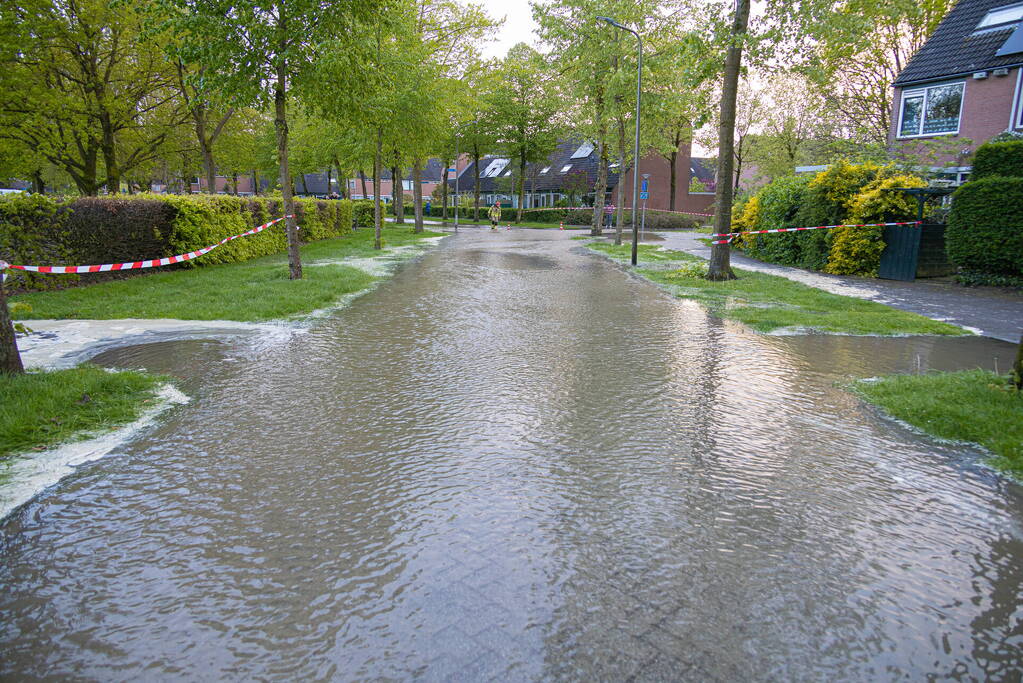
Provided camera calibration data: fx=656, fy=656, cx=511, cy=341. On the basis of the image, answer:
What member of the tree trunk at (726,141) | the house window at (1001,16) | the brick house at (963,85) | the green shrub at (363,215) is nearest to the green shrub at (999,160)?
the tree trunk at (726,141)

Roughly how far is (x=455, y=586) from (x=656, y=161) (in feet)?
187

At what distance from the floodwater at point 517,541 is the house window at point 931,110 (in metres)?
21.8

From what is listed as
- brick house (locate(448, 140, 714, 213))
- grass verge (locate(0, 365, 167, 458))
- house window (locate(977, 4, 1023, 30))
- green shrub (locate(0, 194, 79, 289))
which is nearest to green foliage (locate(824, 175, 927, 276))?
house window (locate(977, 4, 1023, 30))

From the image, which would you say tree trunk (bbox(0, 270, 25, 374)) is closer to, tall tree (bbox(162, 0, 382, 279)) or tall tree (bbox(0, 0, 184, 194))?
tall tree (bbox(162, 0, 382, 279))

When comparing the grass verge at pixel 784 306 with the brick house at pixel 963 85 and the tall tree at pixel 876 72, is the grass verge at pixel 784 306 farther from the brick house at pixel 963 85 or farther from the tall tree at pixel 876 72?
the tall tree at pixel 876 72

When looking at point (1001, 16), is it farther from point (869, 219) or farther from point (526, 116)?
point (526, 116)

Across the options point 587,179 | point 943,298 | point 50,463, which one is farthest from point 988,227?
point 587,179

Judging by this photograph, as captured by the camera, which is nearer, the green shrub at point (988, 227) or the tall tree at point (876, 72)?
the green shrub at point (988, 227)

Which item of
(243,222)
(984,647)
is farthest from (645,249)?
(984,647)

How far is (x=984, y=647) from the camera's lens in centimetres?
270

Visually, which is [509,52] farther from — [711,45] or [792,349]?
[792,349]

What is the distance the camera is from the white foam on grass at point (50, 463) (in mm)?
3986

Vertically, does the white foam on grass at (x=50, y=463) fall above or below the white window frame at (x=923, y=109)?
below

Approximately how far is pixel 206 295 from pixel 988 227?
50.5ft
